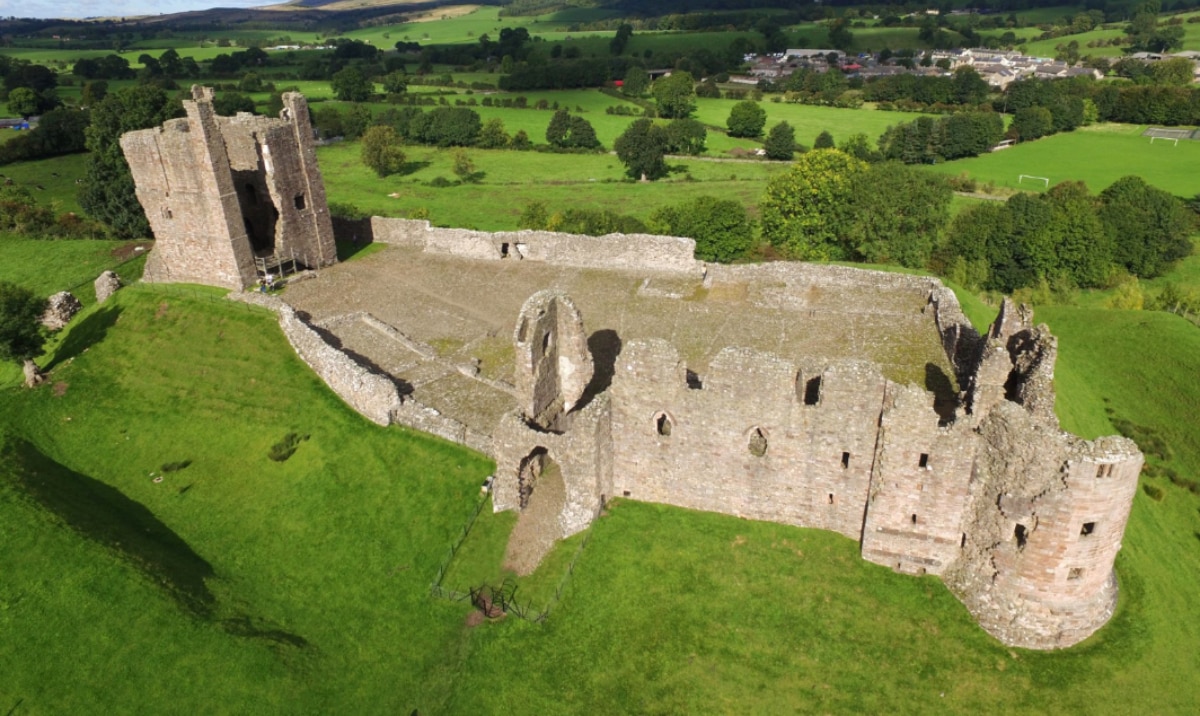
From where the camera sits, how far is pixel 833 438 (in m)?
16.9

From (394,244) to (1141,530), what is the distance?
32.1 m

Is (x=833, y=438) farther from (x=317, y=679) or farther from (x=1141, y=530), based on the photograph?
(x=317, y=679)

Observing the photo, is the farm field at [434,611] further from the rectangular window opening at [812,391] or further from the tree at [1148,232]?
the tree at [1148,232]

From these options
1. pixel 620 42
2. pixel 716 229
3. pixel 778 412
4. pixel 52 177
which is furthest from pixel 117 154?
pixel 620 42

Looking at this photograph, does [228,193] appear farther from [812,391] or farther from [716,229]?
[716,229]

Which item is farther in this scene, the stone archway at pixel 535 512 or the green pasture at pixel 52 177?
the green pasture at pixel 52 177

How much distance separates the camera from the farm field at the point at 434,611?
15391mm

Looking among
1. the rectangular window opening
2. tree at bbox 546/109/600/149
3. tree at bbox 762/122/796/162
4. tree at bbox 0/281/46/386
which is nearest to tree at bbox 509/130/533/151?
tree at bbox 546/109/600/149

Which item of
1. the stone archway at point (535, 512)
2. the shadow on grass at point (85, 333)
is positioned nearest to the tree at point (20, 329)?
the shadow on grass at point (85, 333)

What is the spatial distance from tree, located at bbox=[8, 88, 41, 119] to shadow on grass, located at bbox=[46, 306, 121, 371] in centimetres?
8146

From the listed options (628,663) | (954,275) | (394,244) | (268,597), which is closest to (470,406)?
(268,597)

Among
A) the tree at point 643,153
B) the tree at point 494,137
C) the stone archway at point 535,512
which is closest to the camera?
the stone archway at point 535,512

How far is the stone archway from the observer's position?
18.9m

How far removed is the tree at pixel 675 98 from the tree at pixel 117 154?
64295 millimetres
